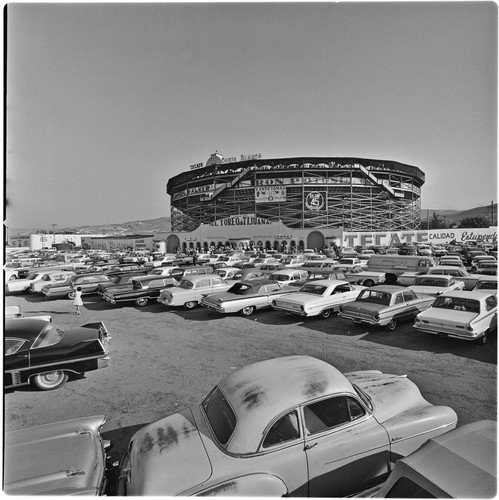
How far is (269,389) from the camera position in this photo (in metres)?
3.00

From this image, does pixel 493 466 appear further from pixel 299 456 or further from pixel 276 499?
pixel 276 499

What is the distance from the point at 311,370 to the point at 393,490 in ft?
3.87

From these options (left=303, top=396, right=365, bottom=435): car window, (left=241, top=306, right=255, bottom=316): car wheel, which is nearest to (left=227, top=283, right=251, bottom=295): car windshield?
(left=241, top=306, right=255, bottom=316): car wheel

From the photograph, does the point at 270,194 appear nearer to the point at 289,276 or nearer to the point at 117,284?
the point at 289,276

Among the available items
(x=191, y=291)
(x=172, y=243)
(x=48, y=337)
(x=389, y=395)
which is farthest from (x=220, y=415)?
(x=172, y=243)

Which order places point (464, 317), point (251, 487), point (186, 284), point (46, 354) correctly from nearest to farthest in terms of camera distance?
point (251, 487), point (46, 354), point (464, 317), point (186, 284)

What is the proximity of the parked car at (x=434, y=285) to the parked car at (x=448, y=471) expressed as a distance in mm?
9590

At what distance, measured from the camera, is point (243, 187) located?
59.8 m

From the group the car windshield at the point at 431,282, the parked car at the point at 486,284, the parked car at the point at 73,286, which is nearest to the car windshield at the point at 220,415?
the car windshield at the point at 431,282

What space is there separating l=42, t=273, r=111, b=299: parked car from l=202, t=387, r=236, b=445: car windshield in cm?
1380

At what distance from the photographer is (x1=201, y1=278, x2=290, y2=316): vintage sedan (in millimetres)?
10188

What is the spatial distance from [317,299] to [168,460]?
24.7 ft

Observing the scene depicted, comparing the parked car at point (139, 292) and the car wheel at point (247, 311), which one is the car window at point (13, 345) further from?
the parked car at point (139, 292)

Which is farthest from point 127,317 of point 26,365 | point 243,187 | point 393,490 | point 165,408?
point 243,187
